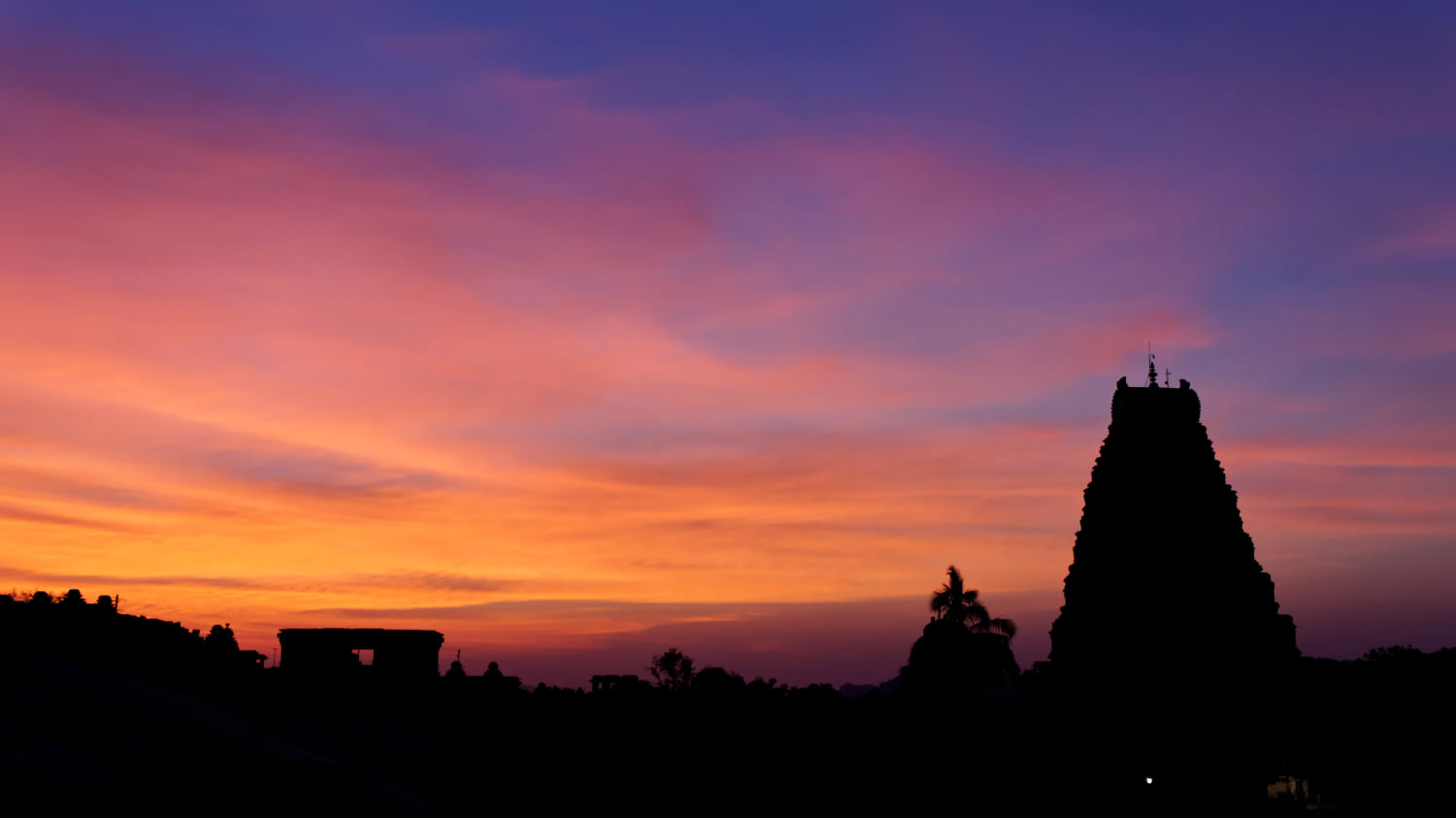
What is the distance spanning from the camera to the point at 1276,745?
45594 millimetres

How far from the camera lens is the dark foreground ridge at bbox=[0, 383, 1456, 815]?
116 feet

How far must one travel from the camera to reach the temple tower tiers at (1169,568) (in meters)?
49.4

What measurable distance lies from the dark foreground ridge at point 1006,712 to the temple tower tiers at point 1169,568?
90 mm

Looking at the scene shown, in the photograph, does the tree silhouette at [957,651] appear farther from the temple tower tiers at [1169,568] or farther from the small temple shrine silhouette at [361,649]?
the small temple shrine silhouette at [361,649]

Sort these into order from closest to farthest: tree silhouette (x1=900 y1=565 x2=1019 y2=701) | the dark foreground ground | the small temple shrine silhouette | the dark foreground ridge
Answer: the dark foreground ground → the dark foreground ridge → the small temple shrine silhouette → tree silhouette (x1=900 y1=565 x2=1019 y2=701)

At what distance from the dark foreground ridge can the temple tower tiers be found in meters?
0.09

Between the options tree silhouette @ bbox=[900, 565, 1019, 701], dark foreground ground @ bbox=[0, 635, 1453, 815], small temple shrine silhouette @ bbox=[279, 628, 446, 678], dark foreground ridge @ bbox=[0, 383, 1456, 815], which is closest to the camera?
dark foreground ground @ bbox=[0, 635, 1453, 815]

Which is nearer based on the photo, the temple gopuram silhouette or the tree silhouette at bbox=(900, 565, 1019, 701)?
the temple gopuram silhouette

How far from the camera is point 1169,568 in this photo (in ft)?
164

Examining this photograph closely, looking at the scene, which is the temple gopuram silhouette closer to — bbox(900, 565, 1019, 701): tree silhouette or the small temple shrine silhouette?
bbox(900, 565, 1019, 701): tree silhouette

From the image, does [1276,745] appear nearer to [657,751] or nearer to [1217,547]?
[1217,547]

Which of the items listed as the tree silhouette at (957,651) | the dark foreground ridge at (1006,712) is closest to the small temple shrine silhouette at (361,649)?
the dark foreground ridge at (1006,712)

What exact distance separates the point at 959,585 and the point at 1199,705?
18933 millimetres

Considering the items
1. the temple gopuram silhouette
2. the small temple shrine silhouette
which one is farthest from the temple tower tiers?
the small temple shrine silhouette
